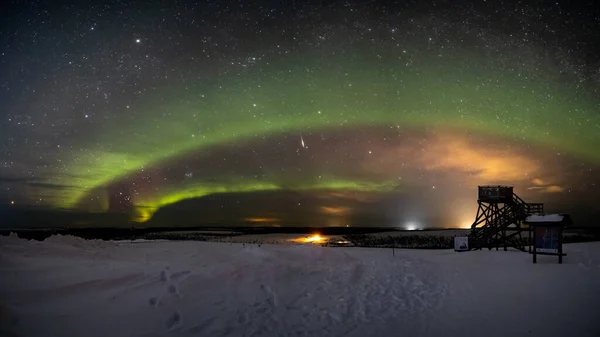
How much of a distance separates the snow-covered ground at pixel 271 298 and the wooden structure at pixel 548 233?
8.21 ft

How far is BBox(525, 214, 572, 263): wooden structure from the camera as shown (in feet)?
66.6

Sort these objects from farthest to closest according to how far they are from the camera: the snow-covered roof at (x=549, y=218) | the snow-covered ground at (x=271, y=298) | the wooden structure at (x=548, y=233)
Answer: the snow-covered roof at (x=549, y=218) → the wooden structure at (x=548, y=233) → the snow-covered ground at (x=271, y=298)

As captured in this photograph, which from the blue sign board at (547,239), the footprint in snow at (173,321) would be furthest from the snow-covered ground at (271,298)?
the blue sign board at (547,239)

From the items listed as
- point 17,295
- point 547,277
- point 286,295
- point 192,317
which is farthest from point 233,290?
point 547,277

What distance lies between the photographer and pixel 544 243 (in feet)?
68.1

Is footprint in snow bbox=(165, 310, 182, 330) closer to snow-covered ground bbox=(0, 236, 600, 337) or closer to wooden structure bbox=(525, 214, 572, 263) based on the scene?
snow-covered ground bbox=(0, 236, 600, 337)

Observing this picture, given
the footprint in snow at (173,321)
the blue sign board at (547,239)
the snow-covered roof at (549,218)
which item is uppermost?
the snow-covered roof at (549,218)

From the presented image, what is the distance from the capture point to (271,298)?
1234 centimetres

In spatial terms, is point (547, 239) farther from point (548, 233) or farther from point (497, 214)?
point (497, 214)

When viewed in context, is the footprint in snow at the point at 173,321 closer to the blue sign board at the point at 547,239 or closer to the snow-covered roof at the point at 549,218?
the blue sign board at the point at 547,239

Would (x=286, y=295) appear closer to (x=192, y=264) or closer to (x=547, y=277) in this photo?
(x=192, y=264)

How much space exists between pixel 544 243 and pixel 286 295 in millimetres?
16506

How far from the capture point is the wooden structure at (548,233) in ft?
66.6

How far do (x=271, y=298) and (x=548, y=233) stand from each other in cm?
1742
